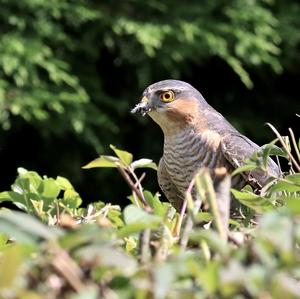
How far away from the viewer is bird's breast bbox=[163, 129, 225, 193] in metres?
3.06

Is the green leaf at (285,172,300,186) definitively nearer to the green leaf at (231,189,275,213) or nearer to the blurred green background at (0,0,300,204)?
the green leaf at (231,189,275,213)

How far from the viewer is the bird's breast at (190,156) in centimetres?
306

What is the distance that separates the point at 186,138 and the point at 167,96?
0.22 m

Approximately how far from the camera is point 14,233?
972 mm

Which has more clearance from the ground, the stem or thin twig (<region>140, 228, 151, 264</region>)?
the stem

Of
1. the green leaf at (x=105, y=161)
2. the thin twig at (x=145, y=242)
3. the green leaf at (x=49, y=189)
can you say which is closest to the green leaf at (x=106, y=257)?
the thin twig at (x=145, y=242)

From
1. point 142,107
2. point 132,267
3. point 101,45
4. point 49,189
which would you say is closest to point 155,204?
point 49,189

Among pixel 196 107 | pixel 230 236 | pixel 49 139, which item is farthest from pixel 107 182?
pixel 230 236

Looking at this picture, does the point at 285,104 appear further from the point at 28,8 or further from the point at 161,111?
the point at 161,111

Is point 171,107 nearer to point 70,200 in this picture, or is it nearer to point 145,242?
point 70,200

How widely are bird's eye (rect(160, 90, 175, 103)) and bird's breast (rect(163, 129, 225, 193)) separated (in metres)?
0.18

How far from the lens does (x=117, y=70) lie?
7.16 m

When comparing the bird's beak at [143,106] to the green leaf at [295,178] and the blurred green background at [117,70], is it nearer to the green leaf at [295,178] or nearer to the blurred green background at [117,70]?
the green leaf at [295,178]

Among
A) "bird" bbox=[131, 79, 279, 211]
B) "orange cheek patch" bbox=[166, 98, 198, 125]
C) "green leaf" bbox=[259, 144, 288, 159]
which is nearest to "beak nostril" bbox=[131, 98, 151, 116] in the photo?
"bird" bbox=[131, 79, 279, 211]
